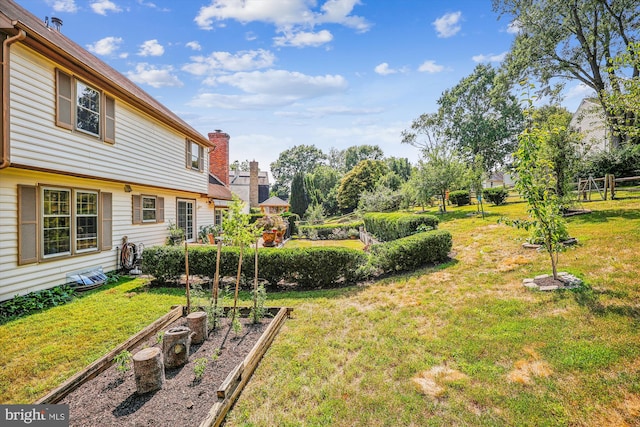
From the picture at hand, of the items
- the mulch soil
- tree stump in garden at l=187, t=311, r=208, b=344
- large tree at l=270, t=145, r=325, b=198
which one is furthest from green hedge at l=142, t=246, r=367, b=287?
large tree at l=270, t=145, r=325, b=198

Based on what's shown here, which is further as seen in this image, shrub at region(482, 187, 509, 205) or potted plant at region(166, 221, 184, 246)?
shrub at region(482, 187, 509, 205)

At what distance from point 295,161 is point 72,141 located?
66416 mm

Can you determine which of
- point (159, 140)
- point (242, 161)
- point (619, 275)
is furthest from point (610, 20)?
point (242, 161)

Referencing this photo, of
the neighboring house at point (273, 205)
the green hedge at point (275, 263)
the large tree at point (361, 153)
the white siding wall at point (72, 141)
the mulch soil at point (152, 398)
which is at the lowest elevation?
the mulch soil at point (152, 398)

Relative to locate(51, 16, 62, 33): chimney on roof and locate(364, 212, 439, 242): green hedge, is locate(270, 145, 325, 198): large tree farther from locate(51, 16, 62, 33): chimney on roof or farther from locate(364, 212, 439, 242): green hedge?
locate(51, 16, 62, 33): chimney on roof

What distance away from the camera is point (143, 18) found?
30.5 ft

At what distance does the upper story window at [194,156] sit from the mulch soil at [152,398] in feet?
35.7

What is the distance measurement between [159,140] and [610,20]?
24.0m

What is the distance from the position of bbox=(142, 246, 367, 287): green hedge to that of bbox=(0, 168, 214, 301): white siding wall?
1.72 metres

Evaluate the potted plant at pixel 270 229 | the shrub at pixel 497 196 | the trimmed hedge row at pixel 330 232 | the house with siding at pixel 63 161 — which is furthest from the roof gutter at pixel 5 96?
the shrub at pixel 497 196

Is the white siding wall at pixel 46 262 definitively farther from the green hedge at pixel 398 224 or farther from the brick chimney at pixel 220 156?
the green hedge at pixel 398 224

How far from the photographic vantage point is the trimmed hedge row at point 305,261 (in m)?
7.30

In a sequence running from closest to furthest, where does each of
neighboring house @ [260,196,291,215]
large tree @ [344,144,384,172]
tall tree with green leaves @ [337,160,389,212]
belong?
neighboring house @ [260,196,291,215] → tall tree with green leaves @ [337,160,389,212] → large tree @ [344,144,384,172]

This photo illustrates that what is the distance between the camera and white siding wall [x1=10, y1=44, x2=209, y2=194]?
582cm
